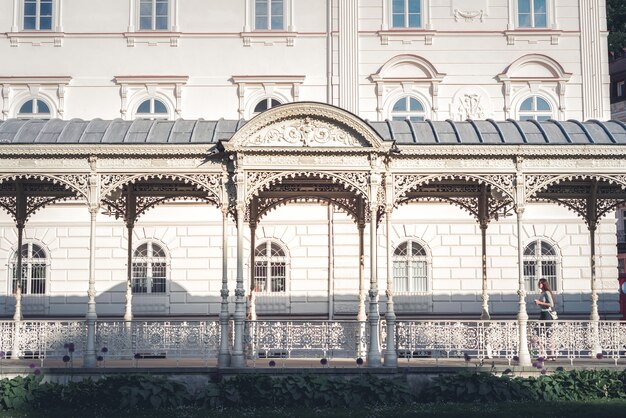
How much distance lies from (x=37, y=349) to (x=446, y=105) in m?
16.1

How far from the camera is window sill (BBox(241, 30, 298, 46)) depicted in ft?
97.5

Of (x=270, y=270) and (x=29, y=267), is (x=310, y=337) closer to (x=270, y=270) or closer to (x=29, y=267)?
(x=270, y=270)

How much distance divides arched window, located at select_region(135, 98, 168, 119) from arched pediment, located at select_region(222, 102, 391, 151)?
1125 cm

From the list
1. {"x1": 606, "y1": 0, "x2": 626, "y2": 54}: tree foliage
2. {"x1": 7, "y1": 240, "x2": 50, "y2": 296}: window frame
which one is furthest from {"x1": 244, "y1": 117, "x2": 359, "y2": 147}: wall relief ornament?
{"x1": 606, "y1": 0, "x2": 626, "y2": 54}: tree foliage

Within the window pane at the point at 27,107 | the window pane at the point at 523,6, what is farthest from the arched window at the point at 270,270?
the window pane at the point at 523,6

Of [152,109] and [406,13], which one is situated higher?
[406,13]

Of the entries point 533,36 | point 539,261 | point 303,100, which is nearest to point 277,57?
point 303,100

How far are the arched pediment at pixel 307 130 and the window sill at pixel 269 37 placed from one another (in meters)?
11.3

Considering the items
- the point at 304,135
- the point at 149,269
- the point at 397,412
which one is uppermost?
→ the point at 304,135

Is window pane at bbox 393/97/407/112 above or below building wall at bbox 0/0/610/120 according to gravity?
below

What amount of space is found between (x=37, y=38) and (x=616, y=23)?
3106 centimetres

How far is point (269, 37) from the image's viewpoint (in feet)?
97.7

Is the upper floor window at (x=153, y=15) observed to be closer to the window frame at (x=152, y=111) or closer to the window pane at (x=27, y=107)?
the window frame at (x=152, y=111)

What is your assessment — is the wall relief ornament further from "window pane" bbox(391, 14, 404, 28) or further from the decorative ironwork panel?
"window pane" bbox(391, 14, 404, 28)
